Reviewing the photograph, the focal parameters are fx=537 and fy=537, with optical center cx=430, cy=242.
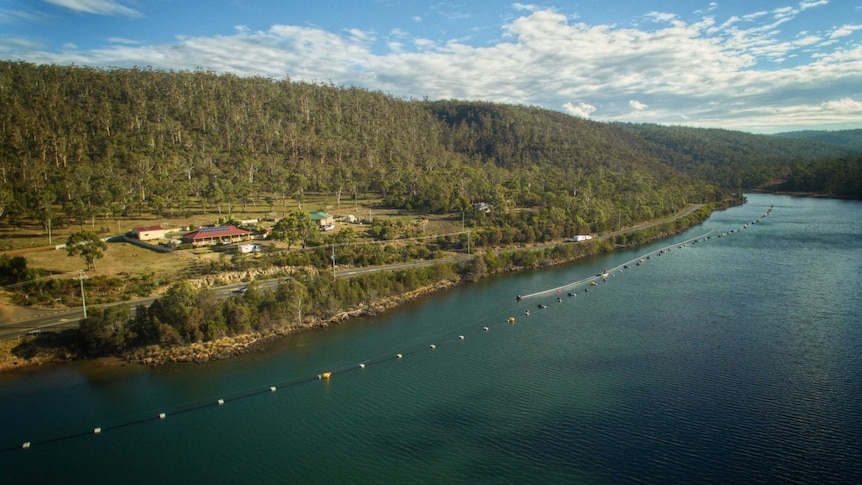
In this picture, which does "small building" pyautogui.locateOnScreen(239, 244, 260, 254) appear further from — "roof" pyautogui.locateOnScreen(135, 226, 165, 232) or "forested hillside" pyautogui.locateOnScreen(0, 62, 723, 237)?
"forested hillside" pyautogui.locateOnScreen(0, 62, 723, 237)

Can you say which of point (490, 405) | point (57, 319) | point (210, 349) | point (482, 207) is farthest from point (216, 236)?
point (482, 207)

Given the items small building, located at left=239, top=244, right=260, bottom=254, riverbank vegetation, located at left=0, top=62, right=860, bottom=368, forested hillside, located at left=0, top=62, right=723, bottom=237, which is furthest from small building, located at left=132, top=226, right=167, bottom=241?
small building, located at left=239, top=244, right=260, bottom=254

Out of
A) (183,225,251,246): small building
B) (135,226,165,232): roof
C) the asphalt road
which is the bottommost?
the asphalt road

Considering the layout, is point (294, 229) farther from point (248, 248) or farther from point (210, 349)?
point (210, 349)

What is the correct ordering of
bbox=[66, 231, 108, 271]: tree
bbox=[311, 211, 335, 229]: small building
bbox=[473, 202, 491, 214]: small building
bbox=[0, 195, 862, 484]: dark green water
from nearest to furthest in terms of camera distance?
bbox=[0, 195, 862, 484]: dark green water < bbox=[66, 231, 108, 271]: tree < bbox=[311, 211, 335, 229]: small building < bbox=[473, 202, 491, 214]: small building

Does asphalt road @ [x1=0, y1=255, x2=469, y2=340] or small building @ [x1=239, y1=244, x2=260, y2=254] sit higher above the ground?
small building @ [x1=239, y1=244, x2=260, y2=254]

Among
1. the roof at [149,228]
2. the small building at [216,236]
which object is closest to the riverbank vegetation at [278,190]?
the small building at [216,236]

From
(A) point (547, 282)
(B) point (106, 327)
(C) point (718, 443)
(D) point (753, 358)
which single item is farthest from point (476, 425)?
(A) point (547, 282)
